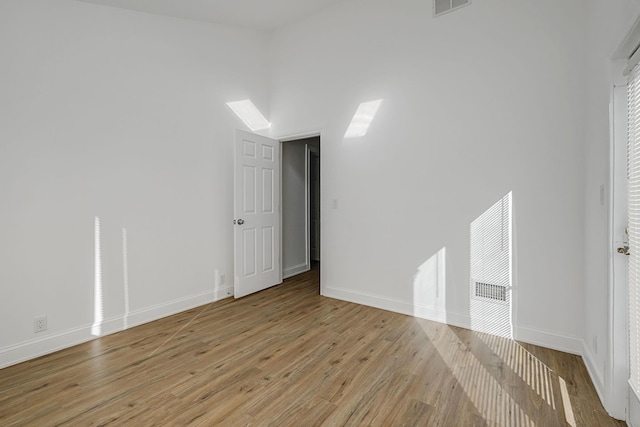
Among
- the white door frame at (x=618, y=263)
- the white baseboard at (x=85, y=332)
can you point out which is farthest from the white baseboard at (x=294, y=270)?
the white door frame at (x=618, y=263)

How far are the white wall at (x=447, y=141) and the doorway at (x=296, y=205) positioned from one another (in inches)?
36.1

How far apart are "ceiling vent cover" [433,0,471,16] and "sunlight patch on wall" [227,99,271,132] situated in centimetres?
248

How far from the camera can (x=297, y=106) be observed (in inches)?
167

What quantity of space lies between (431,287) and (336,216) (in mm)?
1401

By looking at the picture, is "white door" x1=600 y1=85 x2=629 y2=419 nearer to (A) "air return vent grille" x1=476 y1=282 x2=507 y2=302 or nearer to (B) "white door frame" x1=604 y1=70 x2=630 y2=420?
(B) "white door frame" x1=604 y1=70 x2=630 y2=420

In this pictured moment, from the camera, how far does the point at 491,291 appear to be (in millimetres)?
2881

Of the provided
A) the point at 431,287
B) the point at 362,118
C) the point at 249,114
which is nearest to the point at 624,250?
the point at 431,287

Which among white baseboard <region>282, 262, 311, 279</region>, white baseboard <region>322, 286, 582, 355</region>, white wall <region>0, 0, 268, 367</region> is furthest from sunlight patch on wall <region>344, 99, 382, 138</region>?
white baseboard <region>282, 262, 311, 279</region>

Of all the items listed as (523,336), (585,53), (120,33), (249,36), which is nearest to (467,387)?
(523,336)

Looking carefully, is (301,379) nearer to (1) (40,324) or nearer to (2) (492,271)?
(2) (492,271)

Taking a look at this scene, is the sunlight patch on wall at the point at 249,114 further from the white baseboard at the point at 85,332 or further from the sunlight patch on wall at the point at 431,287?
the sunlight patch on wall at the point at 431,287

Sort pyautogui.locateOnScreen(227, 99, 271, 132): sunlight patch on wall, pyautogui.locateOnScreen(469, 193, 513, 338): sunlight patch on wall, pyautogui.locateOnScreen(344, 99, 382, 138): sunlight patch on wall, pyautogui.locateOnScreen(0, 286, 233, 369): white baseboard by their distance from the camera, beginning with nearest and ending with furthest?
1. pyautogui.locateOnScreen(0, 286, 233, 369): white baseboard
2. pyautogui.locateOnScreen(469, 193, 513, 338): sunlight patch on wall
3. pyautogui.locateOnScreen(344, 99, 382, 138): sunlight patch on wall
4. pyautogui.locateOnScreen(227, 99, 271, 132): sunlight patch on wall

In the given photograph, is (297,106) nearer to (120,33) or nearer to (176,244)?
(120,33)

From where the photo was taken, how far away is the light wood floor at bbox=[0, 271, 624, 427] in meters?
1.79
